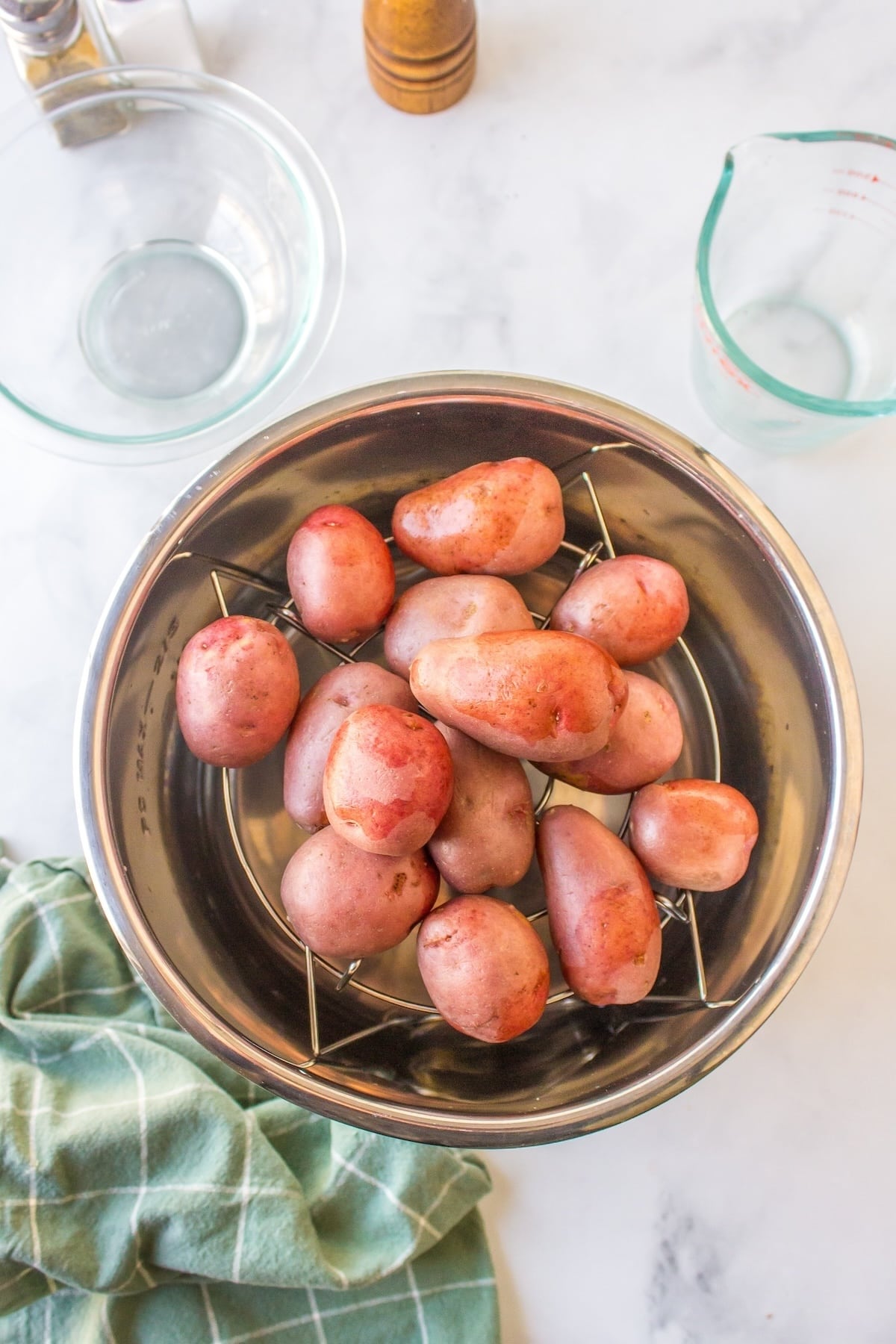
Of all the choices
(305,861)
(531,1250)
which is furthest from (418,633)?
(531,1250)

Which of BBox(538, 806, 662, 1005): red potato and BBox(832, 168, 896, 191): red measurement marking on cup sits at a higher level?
BBox(832, 168, 896, 191): red measurement marking on cup

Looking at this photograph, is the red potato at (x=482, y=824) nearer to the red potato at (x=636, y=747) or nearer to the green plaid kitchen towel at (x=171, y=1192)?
the red potato at (x=636, y=747)

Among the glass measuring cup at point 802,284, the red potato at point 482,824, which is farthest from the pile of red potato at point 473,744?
the glass measuring cup at point 802,284

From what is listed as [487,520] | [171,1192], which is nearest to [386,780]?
[487,520]

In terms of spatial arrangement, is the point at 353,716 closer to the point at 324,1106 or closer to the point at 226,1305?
the point at 324,1106

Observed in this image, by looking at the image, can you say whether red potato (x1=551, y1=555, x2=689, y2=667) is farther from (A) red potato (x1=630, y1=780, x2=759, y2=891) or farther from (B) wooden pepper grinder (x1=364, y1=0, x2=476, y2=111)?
(B) wooden pepper grinder (x1=364, y1=0, x2=476, y2=111)

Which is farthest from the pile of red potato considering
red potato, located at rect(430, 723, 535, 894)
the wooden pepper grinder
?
the wooden pepper grinder
